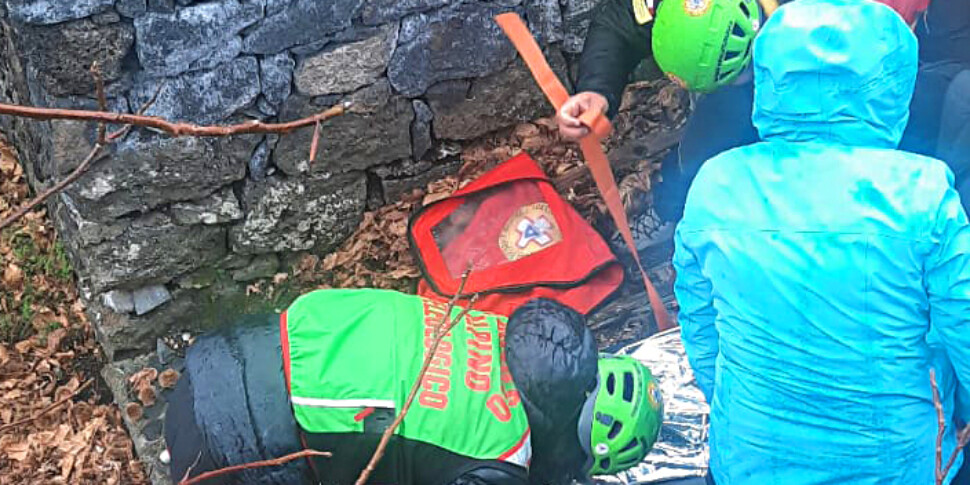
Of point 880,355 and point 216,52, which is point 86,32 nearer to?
point 216,52

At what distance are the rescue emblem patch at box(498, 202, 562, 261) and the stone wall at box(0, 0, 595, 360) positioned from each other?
42 centimetres

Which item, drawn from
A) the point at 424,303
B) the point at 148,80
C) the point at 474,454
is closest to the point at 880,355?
the point at 474,454

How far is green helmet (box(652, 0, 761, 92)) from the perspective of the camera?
2727mm

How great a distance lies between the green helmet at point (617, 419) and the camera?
276 centimetres

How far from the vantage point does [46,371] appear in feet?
12.6

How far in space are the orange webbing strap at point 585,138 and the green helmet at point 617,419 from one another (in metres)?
0.79

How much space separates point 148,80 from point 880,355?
2.48m

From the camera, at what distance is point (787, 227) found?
6.91 feet

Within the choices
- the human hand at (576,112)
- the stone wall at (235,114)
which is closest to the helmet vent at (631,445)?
the human hand at (576,112)

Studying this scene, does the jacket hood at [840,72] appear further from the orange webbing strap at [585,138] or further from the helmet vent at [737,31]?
the orange webbing strap at [585,138]

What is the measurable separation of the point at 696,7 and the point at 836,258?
99cm

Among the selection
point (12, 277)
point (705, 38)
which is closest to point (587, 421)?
point (705, 38)

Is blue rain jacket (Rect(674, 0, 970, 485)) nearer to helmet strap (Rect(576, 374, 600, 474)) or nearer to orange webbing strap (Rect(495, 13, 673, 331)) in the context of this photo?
helmet strap (Rect(576, 374, 600, 474))

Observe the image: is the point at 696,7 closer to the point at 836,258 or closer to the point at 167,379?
the point at 836,258
